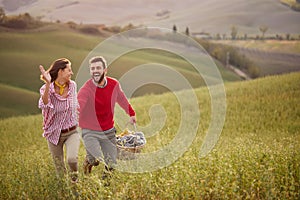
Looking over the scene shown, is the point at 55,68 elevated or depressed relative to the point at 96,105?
elevated

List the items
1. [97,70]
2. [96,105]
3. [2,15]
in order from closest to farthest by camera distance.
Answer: [97,70], [96,105], [2,15]

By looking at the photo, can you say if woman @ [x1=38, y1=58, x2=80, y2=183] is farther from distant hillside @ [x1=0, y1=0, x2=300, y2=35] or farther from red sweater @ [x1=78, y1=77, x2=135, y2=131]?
distant hillside @ [x1=0, y1=0, x2=300, y2=35]

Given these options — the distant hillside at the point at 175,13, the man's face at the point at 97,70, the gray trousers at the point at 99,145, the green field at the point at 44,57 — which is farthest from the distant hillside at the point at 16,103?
the distant hillside at the point at 175,13

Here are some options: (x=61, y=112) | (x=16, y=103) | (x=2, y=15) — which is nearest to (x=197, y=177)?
(x=61, y=112)

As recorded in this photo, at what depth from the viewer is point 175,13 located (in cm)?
17062

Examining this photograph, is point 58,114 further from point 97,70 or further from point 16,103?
point 16,103

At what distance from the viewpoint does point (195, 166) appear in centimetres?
492

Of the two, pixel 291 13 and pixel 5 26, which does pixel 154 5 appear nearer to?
pixel 291 13

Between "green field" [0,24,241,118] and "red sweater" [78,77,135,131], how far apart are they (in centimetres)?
2307

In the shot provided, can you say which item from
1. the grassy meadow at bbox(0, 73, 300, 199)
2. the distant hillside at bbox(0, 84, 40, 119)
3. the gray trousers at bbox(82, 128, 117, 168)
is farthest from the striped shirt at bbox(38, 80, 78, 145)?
the distant hillside at bbox(0, 84, 40, 119)

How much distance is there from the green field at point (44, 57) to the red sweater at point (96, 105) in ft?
75.7

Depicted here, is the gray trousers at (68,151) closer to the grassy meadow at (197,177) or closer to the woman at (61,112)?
the woman at (61,112)

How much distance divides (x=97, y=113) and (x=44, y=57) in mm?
47783

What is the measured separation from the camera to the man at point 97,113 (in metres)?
5.98
